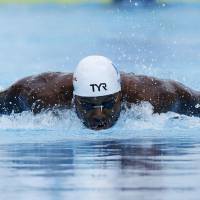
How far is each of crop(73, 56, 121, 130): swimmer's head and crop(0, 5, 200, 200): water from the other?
129 mm

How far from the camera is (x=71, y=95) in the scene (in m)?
9.80

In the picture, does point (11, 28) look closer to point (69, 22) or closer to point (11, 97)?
point (69, 22)

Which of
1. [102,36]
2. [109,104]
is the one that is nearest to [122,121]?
[109,104]

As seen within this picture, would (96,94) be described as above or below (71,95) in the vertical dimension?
above

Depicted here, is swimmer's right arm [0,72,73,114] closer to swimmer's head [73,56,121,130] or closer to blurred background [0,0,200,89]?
swimmer's head [73,56,121,130]

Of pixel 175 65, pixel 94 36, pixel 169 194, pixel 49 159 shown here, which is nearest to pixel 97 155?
pixel 49 159

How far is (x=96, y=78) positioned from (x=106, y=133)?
0.46m

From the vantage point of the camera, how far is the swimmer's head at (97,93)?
30.1 feet

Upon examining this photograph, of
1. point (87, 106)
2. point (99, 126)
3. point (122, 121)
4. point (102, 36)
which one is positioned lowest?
point (102, 36)

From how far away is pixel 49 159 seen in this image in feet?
24.6

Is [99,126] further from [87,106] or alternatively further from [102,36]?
[102,36]

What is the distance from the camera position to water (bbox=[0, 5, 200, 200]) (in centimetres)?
620

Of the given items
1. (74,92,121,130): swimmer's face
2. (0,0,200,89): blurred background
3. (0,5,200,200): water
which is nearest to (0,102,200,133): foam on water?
(0,5,200,200): water

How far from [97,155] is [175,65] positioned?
7.96 meters
